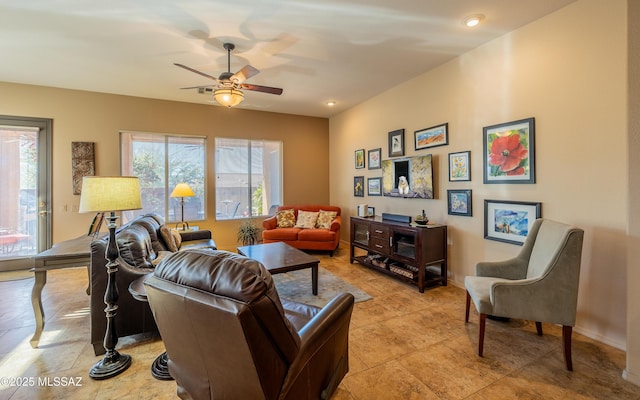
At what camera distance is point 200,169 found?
5.39 metres

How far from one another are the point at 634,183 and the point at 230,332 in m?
2.54

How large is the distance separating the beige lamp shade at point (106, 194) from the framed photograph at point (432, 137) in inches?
142

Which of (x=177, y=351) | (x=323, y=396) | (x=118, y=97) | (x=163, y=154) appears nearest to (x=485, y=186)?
(x=323, y=396)

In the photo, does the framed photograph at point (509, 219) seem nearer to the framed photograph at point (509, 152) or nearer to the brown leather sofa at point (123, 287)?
the framed photograph at point (509, 152)

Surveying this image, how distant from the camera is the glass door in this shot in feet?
13.7

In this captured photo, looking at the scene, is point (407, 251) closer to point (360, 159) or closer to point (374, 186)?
point (374, 186)

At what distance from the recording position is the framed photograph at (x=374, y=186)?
195 inches

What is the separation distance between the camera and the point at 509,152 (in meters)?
2.93

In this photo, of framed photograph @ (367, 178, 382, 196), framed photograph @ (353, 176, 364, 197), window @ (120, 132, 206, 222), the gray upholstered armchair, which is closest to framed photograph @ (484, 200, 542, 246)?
the gray upholstered armchair

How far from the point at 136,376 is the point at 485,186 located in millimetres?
3794

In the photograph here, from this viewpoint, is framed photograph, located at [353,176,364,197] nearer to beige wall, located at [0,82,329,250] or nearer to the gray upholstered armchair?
beige wall, located at [0,82,329,250]

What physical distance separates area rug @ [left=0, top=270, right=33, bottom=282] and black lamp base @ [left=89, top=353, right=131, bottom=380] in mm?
3293

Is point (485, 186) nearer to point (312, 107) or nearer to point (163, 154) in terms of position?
point (312, 107)

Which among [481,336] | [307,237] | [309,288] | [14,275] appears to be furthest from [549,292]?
[14,275]
